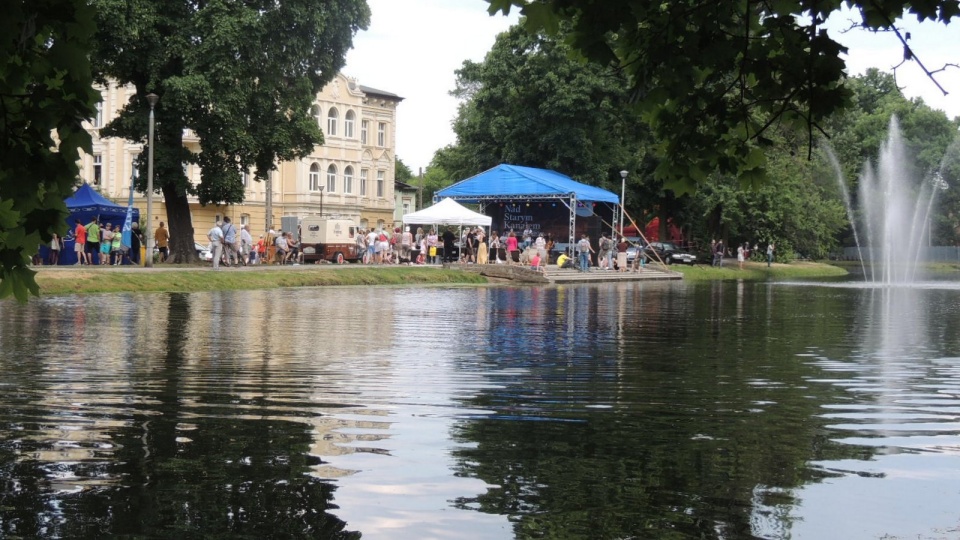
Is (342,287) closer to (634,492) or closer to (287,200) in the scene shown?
(634,492)

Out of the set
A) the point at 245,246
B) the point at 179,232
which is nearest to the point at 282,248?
the point at 245,246

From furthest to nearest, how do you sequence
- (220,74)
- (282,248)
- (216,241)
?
(282,248) < (220,74) < (216,241)

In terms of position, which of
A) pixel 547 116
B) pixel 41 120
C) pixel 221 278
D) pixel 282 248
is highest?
pixel 547 116

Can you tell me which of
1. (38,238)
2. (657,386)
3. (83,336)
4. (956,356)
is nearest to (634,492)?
(38,238)

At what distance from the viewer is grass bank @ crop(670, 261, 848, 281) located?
201 ft

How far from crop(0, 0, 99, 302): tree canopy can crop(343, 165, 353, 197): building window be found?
276ft

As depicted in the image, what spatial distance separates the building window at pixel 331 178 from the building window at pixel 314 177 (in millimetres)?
1119

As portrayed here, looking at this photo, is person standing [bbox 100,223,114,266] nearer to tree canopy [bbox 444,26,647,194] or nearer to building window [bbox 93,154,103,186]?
tree canopy [bbox 444,26,647,194]

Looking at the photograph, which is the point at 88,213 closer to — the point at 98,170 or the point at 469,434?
the point at 469,434

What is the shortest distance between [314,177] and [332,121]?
461 cm

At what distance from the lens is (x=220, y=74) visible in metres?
39.8

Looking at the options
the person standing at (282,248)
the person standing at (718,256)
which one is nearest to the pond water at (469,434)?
the person standing at (282,248)

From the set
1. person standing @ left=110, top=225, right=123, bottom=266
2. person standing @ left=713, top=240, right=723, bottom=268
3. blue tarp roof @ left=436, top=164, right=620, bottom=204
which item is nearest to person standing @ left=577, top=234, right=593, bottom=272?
blue tarp roof @ left=436, top=164, right=620, bottom=204

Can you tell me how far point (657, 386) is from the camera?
1289 centimetres
